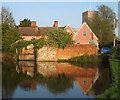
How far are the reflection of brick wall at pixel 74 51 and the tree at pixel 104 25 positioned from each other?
13777mm

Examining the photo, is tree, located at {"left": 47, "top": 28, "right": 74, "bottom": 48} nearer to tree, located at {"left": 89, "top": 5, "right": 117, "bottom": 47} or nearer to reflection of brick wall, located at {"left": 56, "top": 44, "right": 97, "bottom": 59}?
reflection of brick wall, located at {"left": 56, "top": 44, "right": 97, "bottom": 59}

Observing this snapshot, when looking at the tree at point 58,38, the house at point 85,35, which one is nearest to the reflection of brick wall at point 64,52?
the tree at point 58,38

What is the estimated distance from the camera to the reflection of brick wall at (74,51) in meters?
37.0

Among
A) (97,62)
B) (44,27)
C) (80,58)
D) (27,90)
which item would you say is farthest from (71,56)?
(27,90)

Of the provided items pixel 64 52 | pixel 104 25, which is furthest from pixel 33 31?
pixel 104 25

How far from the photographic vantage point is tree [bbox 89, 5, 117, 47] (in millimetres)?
52531

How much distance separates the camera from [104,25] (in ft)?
173

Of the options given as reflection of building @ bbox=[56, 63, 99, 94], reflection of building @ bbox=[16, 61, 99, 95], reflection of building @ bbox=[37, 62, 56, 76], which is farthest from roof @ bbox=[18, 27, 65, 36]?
reflection of building @ bbox=[56, 63, 99, 94]

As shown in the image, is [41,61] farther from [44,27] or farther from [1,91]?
[1,91]

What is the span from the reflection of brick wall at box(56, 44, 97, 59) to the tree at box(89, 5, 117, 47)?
13.8 metres

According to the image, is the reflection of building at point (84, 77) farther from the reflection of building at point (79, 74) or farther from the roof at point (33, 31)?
the roof at point (33, 31)

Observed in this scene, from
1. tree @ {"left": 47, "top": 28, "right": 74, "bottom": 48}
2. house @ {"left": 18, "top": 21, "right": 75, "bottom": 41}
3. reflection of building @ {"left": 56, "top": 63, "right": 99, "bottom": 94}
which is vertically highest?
house @ {"left": 18, "top": 21, "right": 75, "bottom": 41}

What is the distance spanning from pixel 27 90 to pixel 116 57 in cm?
1828

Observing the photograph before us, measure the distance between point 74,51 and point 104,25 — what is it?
18555mm
